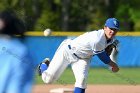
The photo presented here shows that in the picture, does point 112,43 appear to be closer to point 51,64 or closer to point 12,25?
point 51,64

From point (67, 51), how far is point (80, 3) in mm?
36515

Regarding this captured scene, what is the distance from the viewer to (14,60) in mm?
3131

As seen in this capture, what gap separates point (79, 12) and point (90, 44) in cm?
3799

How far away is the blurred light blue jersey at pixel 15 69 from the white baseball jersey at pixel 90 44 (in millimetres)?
4482

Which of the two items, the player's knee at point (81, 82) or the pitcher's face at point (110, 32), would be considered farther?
the player's knee at point (81, 82)

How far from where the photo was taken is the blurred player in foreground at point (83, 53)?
7656 millimetres

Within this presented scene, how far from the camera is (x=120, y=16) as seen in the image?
42000 millimetres

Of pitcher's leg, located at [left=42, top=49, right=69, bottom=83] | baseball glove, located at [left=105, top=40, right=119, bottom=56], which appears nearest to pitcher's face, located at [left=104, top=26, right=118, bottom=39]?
baseball glove, located at [left=105, top=40, right=119, bottom=56]

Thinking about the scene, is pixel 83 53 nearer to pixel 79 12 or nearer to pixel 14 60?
pixel 14 60

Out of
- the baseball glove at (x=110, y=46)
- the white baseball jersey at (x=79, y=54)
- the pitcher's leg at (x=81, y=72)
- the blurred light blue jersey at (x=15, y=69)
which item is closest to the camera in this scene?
the blurred light blue jersey at (x=15, y=69)

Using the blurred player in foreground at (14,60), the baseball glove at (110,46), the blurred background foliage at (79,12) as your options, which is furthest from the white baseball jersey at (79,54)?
the blurred background foliage at (79,12)

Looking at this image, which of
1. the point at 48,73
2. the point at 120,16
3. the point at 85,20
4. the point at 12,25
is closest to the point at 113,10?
the point at 120,16

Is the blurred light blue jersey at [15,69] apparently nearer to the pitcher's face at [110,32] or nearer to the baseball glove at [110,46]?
the pitcher's face at [110,32]

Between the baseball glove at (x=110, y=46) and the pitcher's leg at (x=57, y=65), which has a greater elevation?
the baseball glove at (x=110, y=46)
